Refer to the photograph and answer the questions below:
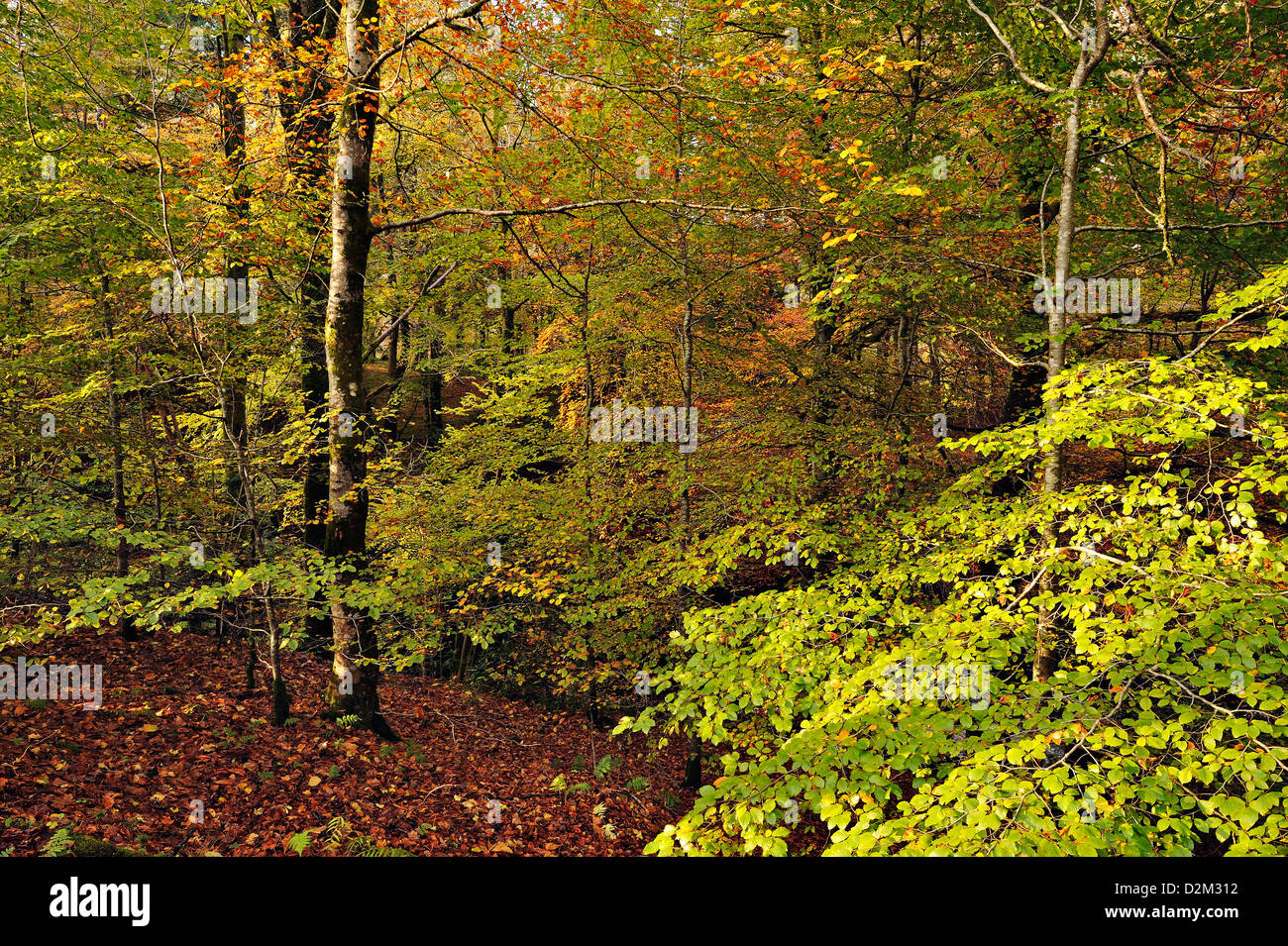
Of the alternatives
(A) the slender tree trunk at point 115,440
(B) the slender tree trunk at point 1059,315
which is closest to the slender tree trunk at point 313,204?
(A) the slender tree trunk at point 115,440

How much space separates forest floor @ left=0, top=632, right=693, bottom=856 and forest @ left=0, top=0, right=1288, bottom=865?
6cm

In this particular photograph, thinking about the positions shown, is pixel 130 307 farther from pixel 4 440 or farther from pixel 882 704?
pixel 882 704

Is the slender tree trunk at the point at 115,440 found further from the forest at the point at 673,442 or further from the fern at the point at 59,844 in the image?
the fern at the point at 59,844

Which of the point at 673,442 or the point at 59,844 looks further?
the point at 673,442

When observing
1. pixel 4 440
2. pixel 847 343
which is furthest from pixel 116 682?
pixel 847 343

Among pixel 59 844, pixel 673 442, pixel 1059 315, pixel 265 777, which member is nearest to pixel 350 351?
pixel 265 777

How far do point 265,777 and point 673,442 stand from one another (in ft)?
22.3

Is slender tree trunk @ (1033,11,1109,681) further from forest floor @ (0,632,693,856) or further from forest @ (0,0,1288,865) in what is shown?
forest floor @ (0,632,693,856)

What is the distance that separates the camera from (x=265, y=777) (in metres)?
6.31

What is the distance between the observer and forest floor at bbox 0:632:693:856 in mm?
5270

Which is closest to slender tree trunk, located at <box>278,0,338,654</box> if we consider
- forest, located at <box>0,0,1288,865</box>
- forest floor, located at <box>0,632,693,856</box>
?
forest, located at <box>0,0,1288,865</box>

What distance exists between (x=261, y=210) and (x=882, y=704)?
360 inches

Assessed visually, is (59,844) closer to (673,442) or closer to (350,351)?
(350,351)

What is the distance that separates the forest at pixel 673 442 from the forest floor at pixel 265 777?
6cm
